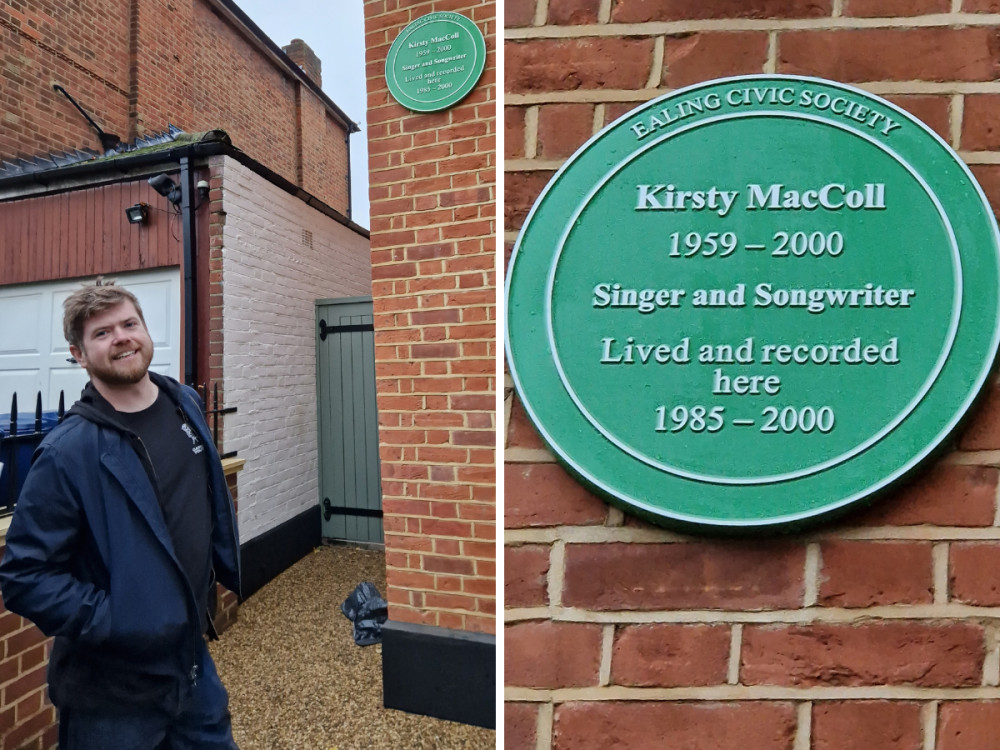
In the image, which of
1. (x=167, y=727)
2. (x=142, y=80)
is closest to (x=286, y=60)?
(x=142, y=80)

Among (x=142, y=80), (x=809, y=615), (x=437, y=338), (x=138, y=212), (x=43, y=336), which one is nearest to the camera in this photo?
(x=809, y=615)

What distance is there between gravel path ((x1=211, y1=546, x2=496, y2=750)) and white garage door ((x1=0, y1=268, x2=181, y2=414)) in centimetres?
209

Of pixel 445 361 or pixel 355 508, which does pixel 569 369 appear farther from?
pixel 355 508

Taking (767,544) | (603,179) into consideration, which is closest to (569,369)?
(603,179)

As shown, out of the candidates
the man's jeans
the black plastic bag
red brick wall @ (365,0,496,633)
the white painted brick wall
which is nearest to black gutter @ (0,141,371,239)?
the white painted brick wall

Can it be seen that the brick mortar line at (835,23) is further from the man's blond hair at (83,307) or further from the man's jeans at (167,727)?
the man's jeans at (167,727)

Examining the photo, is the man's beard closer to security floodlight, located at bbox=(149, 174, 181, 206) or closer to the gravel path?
the gravel path

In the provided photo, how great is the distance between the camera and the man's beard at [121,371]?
189 centimetres

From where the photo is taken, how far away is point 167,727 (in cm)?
196

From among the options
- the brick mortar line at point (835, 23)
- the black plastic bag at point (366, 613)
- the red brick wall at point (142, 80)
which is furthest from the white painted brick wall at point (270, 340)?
the brick mortar line at point (835, 23)

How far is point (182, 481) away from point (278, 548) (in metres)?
3.01

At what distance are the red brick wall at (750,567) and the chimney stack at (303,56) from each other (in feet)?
39.3

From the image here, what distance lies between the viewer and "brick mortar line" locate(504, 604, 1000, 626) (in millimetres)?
944

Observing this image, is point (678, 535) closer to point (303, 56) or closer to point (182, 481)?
point (182, 481)
